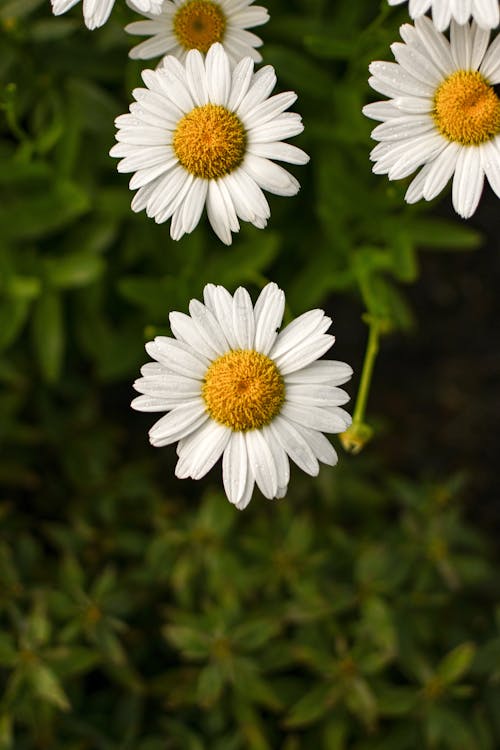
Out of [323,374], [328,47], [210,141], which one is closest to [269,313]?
[323,374]

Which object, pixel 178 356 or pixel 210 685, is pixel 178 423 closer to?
pixel 178 356

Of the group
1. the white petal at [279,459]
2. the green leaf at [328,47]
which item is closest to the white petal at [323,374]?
the white petal at [279,459]

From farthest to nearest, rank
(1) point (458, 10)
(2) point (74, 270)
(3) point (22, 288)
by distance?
(2) point (74, 270)
(3) point (22, 288)
(1) point (458, 10)

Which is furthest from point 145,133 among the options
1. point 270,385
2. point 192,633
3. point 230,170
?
point 192,633

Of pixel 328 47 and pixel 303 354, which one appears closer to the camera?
pixel 303 354

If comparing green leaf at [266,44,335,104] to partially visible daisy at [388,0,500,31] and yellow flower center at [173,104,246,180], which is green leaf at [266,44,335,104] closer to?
Result: yellow flower center at [173,104,246,180]

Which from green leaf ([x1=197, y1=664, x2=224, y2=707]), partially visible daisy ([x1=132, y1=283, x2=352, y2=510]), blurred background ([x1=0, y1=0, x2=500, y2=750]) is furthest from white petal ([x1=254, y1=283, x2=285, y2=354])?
green leaf ([x1=197, y1=664, x2=224, y2=707])

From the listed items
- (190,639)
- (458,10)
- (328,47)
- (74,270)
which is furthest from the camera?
(74,270)

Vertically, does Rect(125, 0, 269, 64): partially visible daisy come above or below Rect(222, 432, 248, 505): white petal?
above
